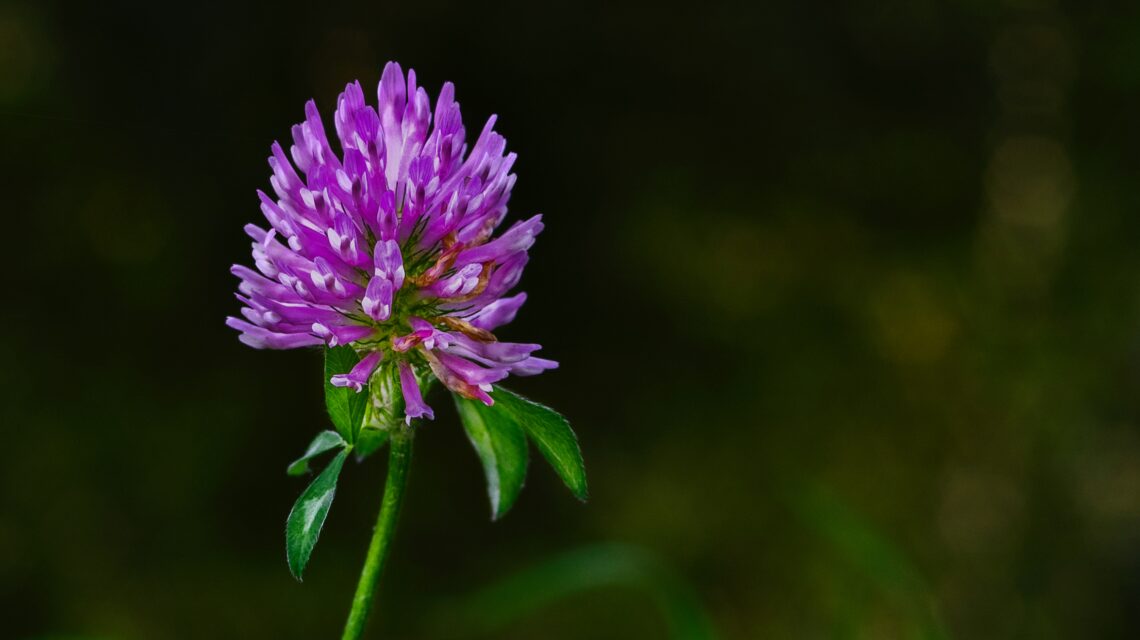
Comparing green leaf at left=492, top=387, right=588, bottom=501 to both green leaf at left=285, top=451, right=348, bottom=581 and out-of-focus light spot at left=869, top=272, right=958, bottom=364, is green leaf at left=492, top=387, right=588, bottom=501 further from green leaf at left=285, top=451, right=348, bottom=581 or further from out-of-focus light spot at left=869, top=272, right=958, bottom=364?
out-of-focus light spot at left=869, top=272, right=958, bottom=364

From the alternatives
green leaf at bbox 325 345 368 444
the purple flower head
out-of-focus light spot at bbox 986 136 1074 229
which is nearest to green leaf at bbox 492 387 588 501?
the purple flower head

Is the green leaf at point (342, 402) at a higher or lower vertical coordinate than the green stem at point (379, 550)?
higher

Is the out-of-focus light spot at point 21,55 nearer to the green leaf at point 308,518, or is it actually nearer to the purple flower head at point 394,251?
the purple flower head at point 394,251

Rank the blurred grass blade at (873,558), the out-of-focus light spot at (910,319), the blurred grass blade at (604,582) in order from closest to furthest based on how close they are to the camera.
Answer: the blurred grass blade at (604,582) < the blurred grass blade at (873,558) < the out-of-focus light spot at (910,319)

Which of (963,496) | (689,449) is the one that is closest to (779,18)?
(689,449)

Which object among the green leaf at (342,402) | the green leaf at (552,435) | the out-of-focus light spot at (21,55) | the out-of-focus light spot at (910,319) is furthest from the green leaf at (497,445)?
the out-of-focus light spot at (910,319)

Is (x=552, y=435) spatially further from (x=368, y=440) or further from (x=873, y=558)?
(x=873, y=558)

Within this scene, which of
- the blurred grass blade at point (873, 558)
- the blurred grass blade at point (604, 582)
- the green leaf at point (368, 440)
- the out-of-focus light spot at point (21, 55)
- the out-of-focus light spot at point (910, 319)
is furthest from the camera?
the out-of-focus light spot at point (910, 319)
